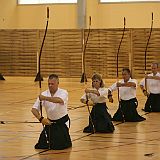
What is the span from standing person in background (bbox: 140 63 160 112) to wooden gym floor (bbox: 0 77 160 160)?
0.33 meters

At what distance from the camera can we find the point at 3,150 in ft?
30.3

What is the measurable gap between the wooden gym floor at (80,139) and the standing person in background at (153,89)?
0.33m

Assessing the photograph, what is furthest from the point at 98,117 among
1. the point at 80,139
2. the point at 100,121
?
the point at 80,139

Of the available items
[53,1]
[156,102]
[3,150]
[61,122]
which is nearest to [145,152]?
[61,122]

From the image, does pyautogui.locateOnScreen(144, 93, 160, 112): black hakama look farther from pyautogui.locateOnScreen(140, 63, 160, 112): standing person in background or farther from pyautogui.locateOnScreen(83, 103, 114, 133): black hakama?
pyautogui.locateOnScreen(83, 103, 114, 133): black hakama

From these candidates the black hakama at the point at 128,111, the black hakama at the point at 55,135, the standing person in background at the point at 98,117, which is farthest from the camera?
the black hakama at the point at 128,111

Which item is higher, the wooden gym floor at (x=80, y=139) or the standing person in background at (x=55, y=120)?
the standing person in background at (x=55, y=120)

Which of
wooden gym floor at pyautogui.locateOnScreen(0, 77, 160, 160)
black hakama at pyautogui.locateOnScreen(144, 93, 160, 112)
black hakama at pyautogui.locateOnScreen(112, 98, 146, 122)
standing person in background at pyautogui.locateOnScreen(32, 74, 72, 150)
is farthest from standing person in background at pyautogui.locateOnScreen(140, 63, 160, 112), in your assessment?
standing person in background at pyautogui.locateOnScreen(32, 74, 72, 150)

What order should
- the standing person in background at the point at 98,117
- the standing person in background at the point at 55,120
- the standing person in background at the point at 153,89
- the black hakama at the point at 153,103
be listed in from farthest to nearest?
the black hakama at the point at 153,103
the standing person in background at the point at 153,89
the standing person in background at the point at 98,117
the standing person in background at the point at 55,120

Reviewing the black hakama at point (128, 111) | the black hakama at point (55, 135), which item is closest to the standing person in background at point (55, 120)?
the black hakama at point (55, 135)

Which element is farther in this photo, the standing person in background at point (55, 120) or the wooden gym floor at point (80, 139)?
the standing person in background at point (55, 120)

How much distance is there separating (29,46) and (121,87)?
13.0 meters

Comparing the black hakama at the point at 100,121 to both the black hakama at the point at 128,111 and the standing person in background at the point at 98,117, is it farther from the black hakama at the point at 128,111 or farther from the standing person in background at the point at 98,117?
the black hakama at the point at 128,111

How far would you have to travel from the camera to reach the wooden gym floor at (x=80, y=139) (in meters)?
8.80
